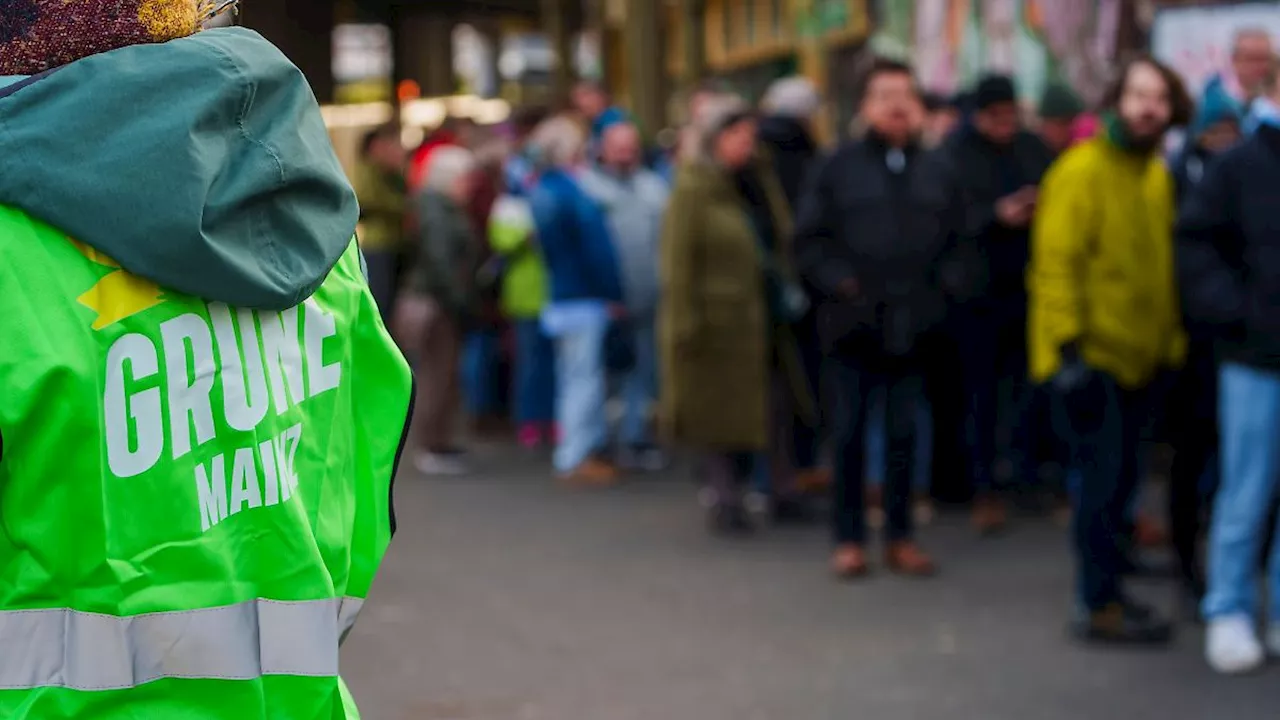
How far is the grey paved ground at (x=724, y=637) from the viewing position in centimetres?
643

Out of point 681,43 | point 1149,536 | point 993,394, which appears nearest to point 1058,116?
point 993,394

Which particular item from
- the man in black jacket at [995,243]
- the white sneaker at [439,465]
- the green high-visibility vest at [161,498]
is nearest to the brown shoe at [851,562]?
the man in black jacket at [995,243]

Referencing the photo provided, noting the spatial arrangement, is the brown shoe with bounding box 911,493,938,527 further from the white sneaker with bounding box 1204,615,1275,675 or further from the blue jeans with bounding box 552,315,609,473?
the white sneaker with bounding box 1204,615,1275,675

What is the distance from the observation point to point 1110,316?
6988mm

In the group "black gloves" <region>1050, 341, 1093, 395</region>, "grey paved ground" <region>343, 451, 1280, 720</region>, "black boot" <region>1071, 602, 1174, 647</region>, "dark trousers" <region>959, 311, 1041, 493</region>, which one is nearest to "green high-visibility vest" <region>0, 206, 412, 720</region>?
"grey paved ground" <region>343, 451, 1280, 720</region>

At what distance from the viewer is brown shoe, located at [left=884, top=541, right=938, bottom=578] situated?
8336mm

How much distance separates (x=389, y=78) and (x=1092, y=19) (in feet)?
47.3

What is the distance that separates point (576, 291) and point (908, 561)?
343cm

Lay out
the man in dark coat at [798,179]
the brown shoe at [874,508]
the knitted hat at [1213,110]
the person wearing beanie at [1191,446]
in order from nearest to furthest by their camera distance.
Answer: the person wearing beanie at [1191,446] → the knitted hat at [1213,110] → the brown shoe at [874,508] → the man in dark coat at [798,179]

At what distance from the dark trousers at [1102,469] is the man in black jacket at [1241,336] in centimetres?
35

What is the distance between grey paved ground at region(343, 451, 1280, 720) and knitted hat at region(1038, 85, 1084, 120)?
2252 mm

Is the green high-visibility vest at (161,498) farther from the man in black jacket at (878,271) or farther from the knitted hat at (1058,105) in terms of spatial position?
the knitted hat at (1058,105)

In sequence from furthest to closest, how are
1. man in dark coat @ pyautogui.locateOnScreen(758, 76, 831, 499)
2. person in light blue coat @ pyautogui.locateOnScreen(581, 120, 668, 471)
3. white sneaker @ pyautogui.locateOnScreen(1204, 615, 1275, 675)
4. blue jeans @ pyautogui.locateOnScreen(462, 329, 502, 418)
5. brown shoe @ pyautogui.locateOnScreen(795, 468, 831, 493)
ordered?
blue jeans @ pyautogui.locateOnScreen(462, 329, 502, 418) < person in light blue coat @ pyautogui.locateOnScreen(581, 120, 668, 471) < brown shoe @ pyautogui.locateOnScreen(795, 468, 831, 493) < man in dark coat @ pyautogui.locateOnScreen(758, 76, 831, 499) < white sneaker @ pyautogui.locateOnScreen(1204, 615, 1275, 675)

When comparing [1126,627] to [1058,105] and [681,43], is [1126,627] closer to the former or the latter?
[1058,105]
